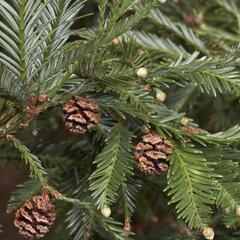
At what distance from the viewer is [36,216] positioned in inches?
29.0

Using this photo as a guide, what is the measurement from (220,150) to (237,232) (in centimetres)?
23

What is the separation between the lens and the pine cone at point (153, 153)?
0.76 metres

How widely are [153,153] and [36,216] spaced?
205mm

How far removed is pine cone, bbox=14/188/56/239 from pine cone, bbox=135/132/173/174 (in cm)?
16

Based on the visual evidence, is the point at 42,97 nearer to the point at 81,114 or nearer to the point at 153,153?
the point at 81,114

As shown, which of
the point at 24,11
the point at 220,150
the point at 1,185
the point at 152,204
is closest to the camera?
the point at 24,11

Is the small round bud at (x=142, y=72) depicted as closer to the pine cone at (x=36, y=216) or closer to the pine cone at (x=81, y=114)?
the pine cone at (x=81, y=114)

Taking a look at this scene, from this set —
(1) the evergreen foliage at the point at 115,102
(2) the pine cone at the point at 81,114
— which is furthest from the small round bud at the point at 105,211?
(2) the pine cone at the point at 81,114

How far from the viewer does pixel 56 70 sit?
729mm

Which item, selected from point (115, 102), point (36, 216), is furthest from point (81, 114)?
point (36, 216)

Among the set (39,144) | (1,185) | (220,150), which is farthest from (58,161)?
(1,185)

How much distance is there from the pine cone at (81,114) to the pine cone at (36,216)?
0.12 metres

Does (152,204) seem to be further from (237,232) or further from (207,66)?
(207,66)

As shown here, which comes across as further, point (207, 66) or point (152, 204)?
point (152, 204)
